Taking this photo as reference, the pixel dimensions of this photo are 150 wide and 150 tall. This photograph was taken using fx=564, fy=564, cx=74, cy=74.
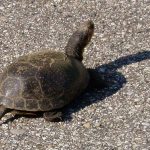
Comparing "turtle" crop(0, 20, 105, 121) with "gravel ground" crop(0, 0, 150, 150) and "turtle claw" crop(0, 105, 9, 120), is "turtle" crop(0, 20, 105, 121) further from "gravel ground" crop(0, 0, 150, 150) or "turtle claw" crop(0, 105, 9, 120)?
"gravel ground" crop(0, 0, 150, 150)

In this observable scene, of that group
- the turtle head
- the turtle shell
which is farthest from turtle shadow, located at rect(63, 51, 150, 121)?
the turtle head

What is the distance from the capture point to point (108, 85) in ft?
19.1

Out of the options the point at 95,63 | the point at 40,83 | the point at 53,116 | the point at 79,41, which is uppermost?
the point at 40,83

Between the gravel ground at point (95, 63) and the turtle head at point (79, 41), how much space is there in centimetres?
27

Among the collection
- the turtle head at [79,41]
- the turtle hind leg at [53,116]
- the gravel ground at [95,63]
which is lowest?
the gravel ground at [95,63]

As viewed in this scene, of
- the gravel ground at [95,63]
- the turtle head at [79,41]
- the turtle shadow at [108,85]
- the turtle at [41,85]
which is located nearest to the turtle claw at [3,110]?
the turtle at [41,85]

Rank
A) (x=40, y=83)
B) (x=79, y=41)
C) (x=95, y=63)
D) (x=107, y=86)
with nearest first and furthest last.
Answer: (x=40, y=83), (x=107, y=86), (x=79, y=41), (x=95, y=63)

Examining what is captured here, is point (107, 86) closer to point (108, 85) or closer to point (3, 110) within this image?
point (108, 85)

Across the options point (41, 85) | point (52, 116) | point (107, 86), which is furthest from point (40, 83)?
point (107, 86)

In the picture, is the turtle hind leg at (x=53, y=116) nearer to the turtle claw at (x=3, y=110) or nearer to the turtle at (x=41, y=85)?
the turtle at (x=41, y=85)

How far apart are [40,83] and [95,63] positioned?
114 centimetres

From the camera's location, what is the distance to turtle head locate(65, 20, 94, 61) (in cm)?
592

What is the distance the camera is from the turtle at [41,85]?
521 cm

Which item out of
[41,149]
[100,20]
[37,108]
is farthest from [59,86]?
[100,20]
